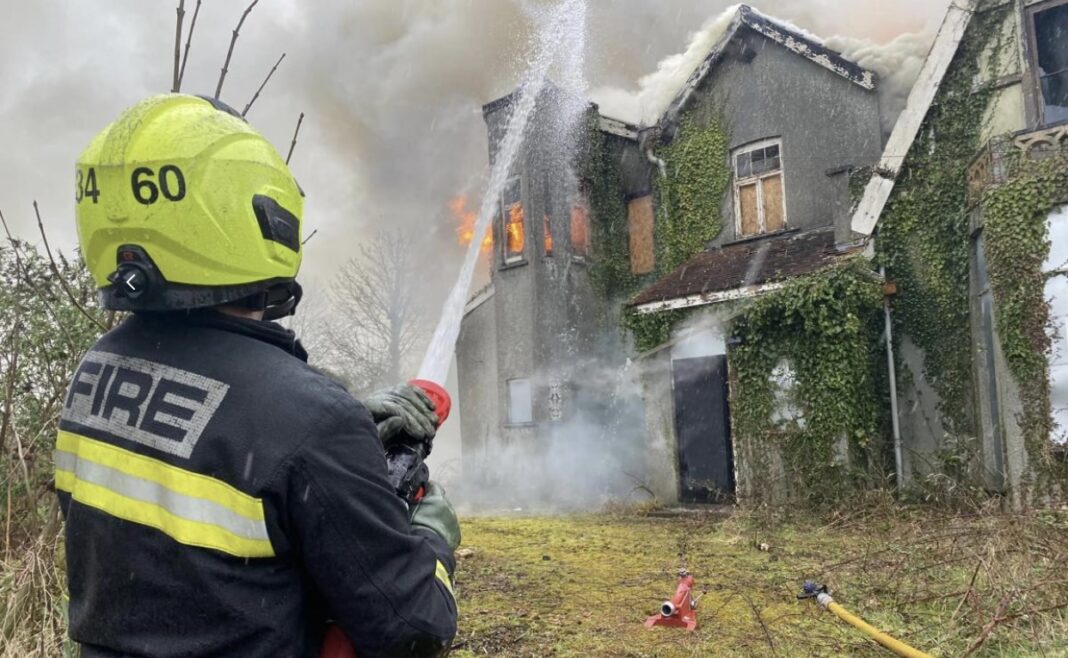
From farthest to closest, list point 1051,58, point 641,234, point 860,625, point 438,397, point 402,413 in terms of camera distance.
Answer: point 641,234 < point 1051,58 < point 860,625 < point 438,397 < point 402,413

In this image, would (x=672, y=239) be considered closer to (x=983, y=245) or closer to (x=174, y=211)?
(x=983, y=245)

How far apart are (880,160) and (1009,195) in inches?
101

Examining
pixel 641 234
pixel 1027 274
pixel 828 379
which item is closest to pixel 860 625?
pixel 1027 274

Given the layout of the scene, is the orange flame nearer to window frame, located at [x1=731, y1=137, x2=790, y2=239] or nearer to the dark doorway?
window frame, located at [x1=731, y1=137, x2=790, y2=239]

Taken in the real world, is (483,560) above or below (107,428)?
below

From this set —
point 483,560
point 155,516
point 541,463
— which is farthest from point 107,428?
A: point 541,463

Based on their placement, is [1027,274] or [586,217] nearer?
[1027,274]

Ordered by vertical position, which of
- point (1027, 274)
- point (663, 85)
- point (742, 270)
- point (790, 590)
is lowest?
point (790, 590)

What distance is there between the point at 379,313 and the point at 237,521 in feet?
84.4

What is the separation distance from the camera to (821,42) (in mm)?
12078

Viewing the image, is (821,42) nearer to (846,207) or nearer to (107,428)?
(846,207)

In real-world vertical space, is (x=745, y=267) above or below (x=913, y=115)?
below

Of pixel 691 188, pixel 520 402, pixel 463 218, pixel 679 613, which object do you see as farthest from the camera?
pixel 463 218

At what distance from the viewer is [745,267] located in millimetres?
11312
